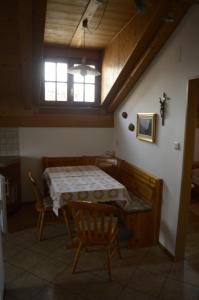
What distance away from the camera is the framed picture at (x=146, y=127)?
3.02m

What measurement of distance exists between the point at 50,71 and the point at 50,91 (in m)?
0.33

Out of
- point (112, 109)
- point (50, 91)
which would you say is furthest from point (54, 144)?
point (112, 109)

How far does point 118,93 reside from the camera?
12.6 ft

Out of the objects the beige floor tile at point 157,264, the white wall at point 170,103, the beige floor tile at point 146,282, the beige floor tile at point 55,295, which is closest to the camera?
the beige floor tile at point 55,295

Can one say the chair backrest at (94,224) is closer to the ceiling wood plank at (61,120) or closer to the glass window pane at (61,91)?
the ceiling wood plank at (61,120)

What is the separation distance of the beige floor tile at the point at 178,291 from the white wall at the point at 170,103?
0.46 m

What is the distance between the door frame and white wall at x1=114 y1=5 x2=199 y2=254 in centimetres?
5

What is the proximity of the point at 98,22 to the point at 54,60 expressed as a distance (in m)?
1.30

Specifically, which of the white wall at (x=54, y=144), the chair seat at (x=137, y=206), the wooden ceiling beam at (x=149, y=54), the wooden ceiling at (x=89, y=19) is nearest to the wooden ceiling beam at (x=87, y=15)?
the wooden ceiling at (x=89, y=19)

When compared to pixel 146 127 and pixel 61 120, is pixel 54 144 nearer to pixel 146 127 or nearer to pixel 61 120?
pixel 61 120

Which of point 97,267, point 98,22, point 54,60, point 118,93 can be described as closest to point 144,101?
point 118,93

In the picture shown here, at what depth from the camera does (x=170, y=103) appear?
2.68m

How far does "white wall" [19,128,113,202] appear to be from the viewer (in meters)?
4.15

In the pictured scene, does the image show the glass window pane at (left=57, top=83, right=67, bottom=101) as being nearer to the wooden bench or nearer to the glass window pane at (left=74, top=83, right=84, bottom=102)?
the glass window pane at (left=74, top=83, right=84, bottom=102)
